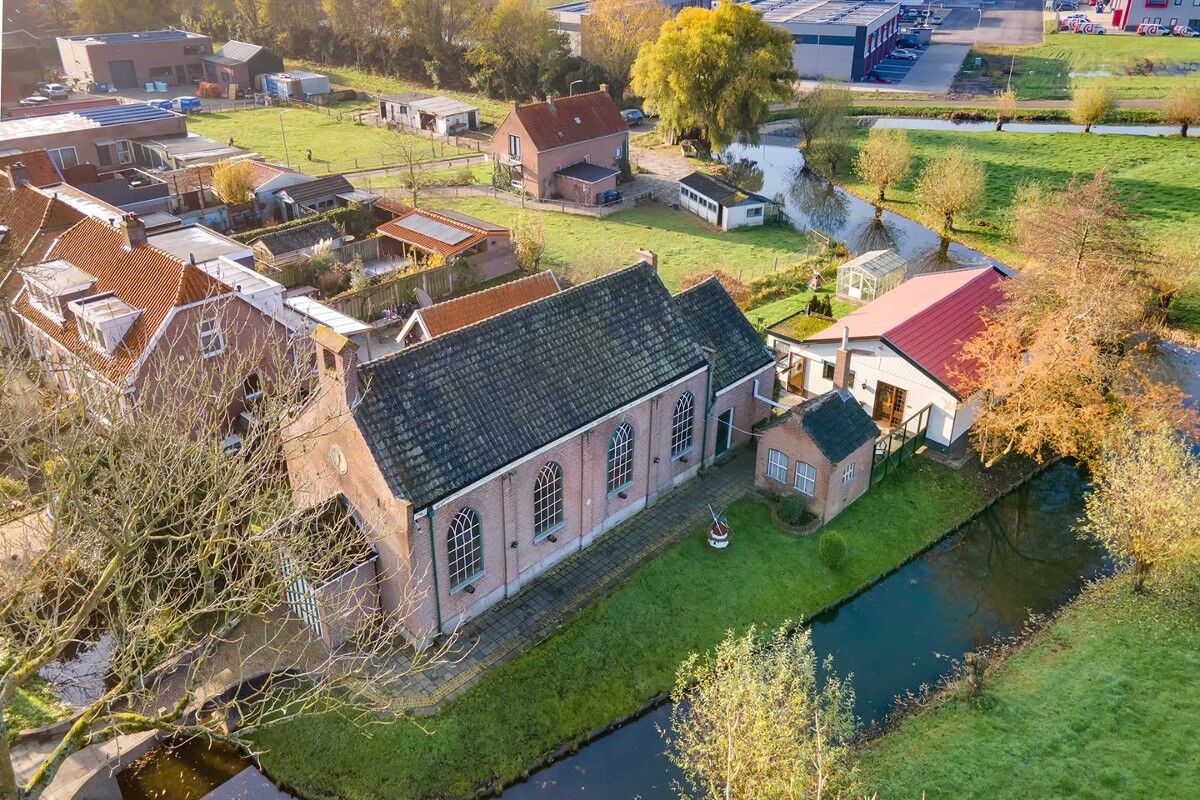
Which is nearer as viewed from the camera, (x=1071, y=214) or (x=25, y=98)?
(x=1071, y=214)

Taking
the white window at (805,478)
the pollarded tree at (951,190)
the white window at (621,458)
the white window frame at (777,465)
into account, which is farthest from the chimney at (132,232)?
the pollarded tree at (951,190)

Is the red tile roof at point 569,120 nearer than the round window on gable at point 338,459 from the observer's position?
No

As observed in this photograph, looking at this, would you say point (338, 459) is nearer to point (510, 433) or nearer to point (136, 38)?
point (510, 433)

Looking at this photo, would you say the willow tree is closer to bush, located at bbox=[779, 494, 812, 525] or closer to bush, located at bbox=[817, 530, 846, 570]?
bush, located at bbox=[779, 494, 812, 525]

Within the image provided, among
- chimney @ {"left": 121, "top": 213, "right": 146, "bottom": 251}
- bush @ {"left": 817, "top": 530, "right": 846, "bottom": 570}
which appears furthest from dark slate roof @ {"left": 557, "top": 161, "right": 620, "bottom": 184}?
bush @ {"left": 817, "top": 530, "right": 846, "bottom": 570}

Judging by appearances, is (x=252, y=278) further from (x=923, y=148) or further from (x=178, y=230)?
(x=923, y=148)

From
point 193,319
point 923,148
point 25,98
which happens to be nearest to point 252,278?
point 193,319

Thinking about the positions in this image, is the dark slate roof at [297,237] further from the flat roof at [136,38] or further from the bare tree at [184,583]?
the flat roof at [136,38]
